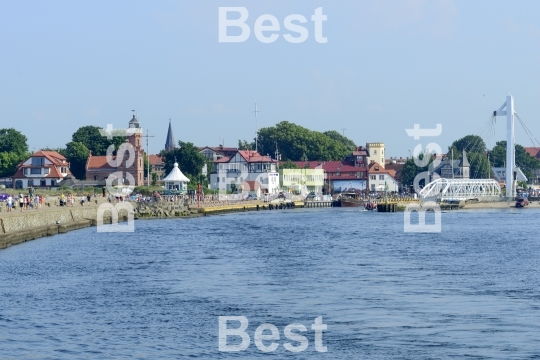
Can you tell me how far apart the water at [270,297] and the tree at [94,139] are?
79.0 metres

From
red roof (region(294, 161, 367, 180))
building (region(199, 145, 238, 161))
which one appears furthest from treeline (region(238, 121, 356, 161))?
red roof (region(294, 161, 367, 180))

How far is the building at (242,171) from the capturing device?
449 feet

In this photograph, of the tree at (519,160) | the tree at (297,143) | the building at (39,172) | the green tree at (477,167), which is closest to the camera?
the building at (39,172)

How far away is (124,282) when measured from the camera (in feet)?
111

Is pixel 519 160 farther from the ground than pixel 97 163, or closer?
farther from the ground

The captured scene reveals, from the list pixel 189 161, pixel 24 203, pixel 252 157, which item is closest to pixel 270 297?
pixel 24 203

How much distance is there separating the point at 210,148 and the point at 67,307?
14414 centimetres

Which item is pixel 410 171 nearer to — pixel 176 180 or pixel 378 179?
pixel 378 179

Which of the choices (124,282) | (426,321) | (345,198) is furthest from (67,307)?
(345,198)

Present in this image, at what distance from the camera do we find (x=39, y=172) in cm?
11688

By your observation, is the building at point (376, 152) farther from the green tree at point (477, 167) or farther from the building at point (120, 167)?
the building at point (120, 167)

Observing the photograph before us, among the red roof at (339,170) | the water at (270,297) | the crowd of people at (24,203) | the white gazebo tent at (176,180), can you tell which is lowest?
the water at (270,297)

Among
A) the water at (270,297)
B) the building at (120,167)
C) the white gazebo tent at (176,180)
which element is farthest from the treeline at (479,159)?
the water at (270,297)

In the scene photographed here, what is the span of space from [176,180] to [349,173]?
157 ft
